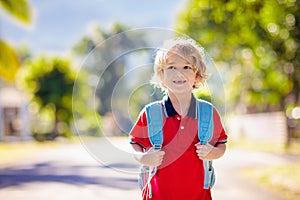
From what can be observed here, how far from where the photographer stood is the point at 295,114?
93.1 ft

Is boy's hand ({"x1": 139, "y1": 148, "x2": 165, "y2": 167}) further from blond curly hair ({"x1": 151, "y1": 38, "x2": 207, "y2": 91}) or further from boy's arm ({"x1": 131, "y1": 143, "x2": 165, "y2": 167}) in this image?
blond curly hair ({"x1": 151, "y1": 38, "x2": 207, "y2": 91})

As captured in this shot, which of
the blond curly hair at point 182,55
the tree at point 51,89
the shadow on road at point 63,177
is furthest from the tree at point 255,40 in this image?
the tree at point 51,89

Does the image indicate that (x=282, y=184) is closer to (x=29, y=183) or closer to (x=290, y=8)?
(x=290, y=8)

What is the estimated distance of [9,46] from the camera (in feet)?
66.2

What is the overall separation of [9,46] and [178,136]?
18283 mm

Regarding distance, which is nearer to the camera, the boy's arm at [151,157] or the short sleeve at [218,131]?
the boy's arm at [151,157]

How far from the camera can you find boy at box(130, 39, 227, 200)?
9.03 ft

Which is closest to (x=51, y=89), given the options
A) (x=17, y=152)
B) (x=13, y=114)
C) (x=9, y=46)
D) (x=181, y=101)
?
(x=13, y=114)

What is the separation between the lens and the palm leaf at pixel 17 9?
717 inches

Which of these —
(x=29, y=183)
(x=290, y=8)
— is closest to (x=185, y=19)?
(x=290, y=8)

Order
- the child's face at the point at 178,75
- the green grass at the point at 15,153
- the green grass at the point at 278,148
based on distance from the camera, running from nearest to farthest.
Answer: the child's face at the point at 178,75, the green grass at the point at 15,153, the green grass at the point at 278,148

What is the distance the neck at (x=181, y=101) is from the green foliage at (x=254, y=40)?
5.20m

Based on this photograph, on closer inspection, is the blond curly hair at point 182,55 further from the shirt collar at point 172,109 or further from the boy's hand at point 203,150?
the boy's hand at point 203,150

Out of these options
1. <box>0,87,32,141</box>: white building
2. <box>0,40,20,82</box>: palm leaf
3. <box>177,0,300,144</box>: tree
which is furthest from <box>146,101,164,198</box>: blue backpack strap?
<box>0,87,32,141</box>: white building
